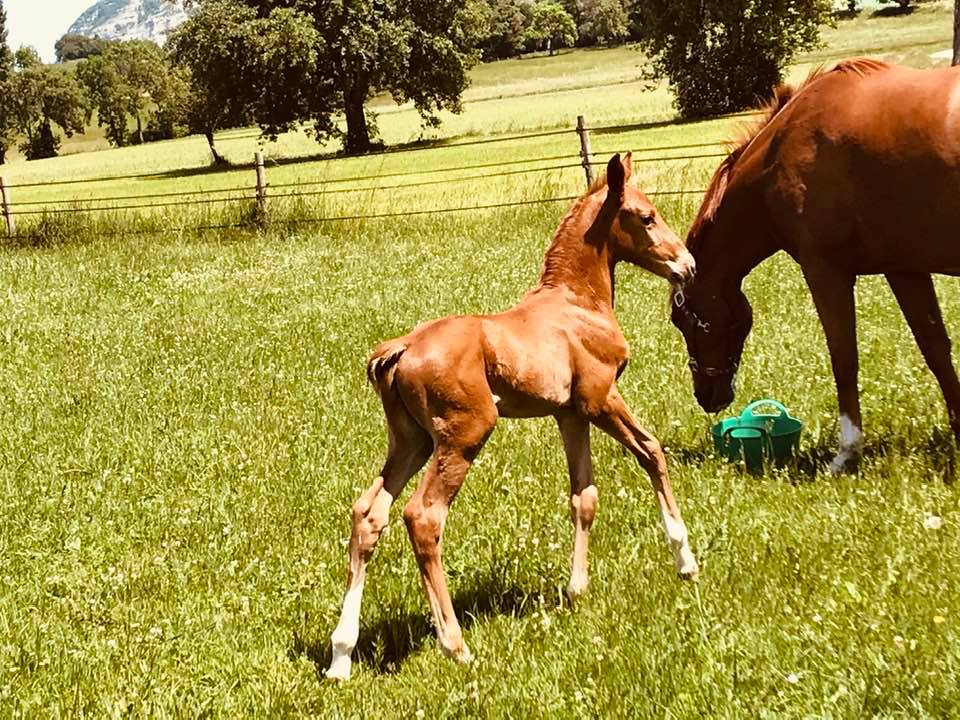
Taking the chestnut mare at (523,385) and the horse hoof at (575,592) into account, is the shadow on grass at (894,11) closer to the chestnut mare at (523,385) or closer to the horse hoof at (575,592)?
the chestnut mare at (523,385)

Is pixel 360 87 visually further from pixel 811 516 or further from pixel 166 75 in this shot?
pixel 811 516

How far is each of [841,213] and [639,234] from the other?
181 centimetres

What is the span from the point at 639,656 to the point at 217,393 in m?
5.71

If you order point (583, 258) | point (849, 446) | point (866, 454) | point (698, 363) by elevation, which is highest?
point (583, 258)

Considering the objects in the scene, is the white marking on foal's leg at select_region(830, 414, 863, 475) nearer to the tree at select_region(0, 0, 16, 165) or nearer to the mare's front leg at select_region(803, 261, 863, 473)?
the mare's front leg at select_region(803, 261, 863, 473)

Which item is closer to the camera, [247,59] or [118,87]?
[247,59]

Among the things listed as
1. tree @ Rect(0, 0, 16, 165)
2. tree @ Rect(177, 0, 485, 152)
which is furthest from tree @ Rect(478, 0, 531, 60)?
tree @ Rect(177, 0, 485, 152)

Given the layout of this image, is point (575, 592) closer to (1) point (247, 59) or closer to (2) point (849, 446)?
(2) point (849, 446)

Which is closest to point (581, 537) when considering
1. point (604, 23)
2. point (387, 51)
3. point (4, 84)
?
point (387, 51)

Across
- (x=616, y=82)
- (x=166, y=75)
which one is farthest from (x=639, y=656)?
(x=616, y=82)

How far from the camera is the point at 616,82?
81.4m

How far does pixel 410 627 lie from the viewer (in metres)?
4.41

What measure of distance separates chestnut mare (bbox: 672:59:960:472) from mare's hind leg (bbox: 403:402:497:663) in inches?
95.8

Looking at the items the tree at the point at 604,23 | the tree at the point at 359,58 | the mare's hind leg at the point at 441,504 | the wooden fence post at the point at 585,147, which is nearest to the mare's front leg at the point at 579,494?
the mare's hind leg at the point at 441,504
